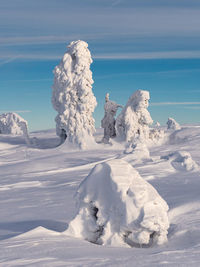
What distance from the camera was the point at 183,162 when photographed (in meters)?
16.8

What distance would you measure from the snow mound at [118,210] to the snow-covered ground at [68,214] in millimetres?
321

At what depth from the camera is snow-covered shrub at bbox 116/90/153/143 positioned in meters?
28.5

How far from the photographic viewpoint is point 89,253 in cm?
518

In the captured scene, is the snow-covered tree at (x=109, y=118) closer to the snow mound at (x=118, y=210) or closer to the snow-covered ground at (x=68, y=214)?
the snow-covered ground at (x=68, y=214)

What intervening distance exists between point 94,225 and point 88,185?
29.9 inches

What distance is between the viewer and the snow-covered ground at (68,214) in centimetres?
479

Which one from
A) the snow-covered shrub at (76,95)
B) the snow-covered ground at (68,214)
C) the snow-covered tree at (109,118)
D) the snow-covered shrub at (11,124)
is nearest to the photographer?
the snow-covered ground at (68,214)

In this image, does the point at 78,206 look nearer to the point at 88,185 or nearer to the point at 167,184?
the point at 88,185

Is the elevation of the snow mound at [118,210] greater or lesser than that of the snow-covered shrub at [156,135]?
lesser

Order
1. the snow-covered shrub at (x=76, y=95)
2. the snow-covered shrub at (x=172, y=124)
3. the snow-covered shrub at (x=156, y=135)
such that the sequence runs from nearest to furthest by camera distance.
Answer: the snow-covered shrub at (x=76, y=95) → the snow-covered shrub at (x=156, y=135) → the snow-covered shrub at (x=172, y=124)

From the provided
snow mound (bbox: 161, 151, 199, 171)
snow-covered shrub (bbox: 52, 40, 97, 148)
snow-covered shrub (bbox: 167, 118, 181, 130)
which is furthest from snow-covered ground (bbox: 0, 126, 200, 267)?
snow-covered shrub (bbox: 167, 118, 181, 130)

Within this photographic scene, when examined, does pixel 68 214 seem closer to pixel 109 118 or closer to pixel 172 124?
pixel 109 118

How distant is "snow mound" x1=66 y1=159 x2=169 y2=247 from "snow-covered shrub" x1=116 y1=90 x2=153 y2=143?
21519 mm

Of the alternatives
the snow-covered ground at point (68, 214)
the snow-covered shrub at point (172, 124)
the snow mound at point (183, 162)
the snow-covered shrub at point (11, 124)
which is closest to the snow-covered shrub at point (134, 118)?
the snow-covered ground at point (68, 214)
